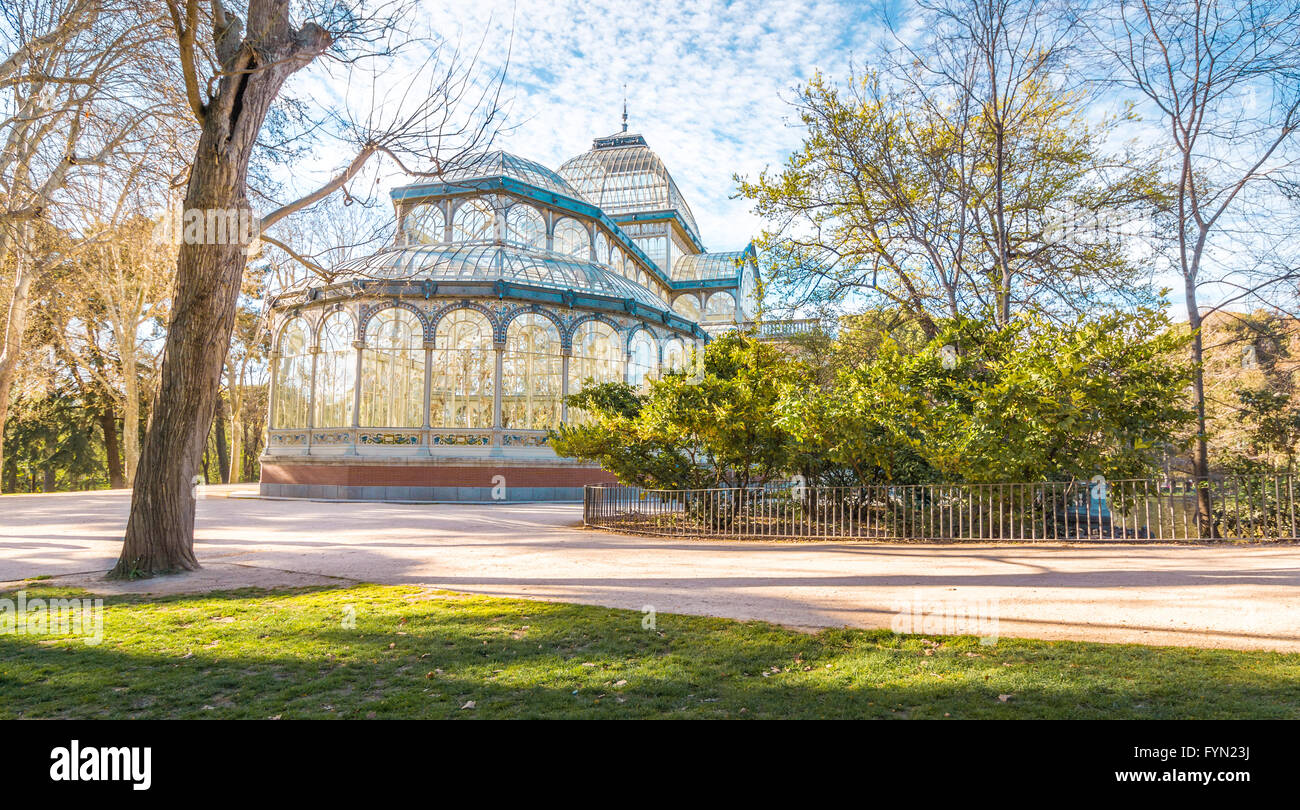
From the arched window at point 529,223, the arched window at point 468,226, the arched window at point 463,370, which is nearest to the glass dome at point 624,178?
the arched window at point 529,223

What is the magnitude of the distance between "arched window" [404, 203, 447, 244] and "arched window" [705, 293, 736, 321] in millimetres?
18151

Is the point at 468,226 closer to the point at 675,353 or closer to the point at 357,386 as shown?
the point at 357,386

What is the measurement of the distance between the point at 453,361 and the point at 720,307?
2168cm

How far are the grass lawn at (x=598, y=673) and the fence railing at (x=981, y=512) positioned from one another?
21.7 feet

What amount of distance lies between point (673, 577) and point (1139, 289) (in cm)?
1321

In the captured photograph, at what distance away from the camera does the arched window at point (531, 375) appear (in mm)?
24688

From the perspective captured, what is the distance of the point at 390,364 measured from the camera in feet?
80.4

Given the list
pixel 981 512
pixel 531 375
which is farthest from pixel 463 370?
pixel 981 512

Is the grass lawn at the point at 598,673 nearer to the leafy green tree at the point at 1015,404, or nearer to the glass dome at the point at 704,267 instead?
the leafy green tree at the point at 1015,404

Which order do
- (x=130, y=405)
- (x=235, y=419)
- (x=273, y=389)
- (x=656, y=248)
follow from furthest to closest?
(x=656, y=248) → (x=235, y=419) → (x=130, y=405) → (x=273, y=389)

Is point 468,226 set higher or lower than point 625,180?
lower

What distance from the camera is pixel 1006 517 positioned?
11.2 meters

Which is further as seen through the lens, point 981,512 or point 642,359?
point 642,359

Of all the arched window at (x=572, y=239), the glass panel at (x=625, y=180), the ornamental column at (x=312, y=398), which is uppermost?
the glass panel at (x=625, y=180)
